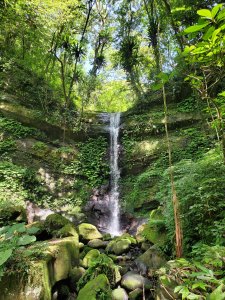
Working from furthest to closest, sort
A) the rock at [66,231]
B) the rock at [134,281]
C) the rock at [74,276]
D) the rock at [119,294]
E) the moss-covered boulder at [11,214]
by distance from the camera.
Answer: the moss-covered boulder at [11,214]
the rock at [66,231]
the rock at [74,276]
the rock at [134,281]
the rock at [119,294]

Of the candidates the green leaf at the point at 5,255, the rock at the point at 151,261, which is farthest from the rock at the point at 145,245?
the green leaf at the point at 5,255

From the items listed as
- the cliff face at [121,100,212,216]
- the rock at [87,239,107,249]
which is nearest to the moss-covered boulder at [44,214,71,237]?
the rock at [87,239,107,249]

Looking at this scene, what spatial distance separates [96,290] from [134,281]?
3.12 ft

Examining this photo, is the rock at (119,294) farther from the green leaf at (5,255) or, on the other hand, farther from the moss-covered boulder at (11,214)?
the moss-covered boulder at (11,214)

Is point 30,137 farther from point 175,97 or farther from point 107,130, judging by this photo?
point 175,97

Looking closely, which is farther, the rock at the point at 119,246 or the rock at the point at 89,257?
the rock at the point at 119,246

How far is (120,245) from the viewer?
618cm

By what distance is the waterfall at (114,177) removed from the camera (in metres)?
9.42

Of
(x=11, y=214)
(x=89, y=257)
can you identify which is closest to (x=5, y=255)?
(x=89, y=257)

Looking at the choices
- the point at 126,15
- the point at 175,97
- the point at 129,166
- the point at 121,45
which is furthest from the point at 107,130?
the point at 126,15

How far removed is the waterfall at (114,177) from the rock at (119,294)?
4.70 meters

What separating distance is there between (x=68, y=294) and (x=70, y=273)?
40 cm

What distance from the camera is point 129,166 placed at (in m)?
11.4

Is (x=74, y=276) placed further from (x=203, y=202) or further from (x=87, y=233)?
(x=203, y=202)
